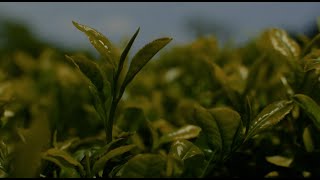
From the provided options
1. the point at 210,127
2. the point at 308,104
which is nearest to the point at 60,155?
the point at 210,127

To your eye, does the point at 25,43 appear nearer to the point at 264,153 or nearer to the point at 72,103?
the point at 72,103

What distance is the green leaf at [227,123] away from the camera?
4.21 ft

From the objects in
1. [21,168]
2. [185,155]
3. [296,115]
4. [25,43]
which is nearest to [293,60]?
[296,115]

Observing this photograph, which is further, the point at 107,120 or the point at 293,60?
Result: the point at 293,60

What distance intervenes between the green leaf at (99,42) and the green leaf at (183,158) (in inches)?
12.0

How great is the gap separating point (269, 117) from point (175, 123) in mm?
1469

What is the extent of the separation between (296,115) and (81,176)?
2.88 feet

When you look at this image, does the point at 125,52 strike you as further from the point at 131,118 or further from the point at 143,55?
the point at 131,118

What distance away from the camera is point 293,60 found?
1811mm

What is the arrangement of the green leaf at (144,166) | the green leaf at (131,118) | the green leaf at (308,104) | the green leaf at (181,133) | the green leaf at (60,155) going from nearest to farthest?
the green leaf at (144,166) < the green leaf at (60,155) < the green leaf at (308,104) < the green leaf at (181,133) < the green leaf at (131,118)

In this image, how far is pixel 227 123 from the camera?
51.3 inches

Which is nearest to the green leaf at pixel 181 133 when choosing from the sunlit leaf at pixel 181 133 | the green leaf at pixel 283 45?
the sunlit leaf at pixel 181 133

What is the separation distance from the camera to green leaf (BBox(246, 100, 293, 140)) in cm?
135

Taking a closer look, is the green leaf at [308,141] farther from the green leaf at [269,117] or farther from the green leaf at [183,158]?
the green leaf at [183,158]
